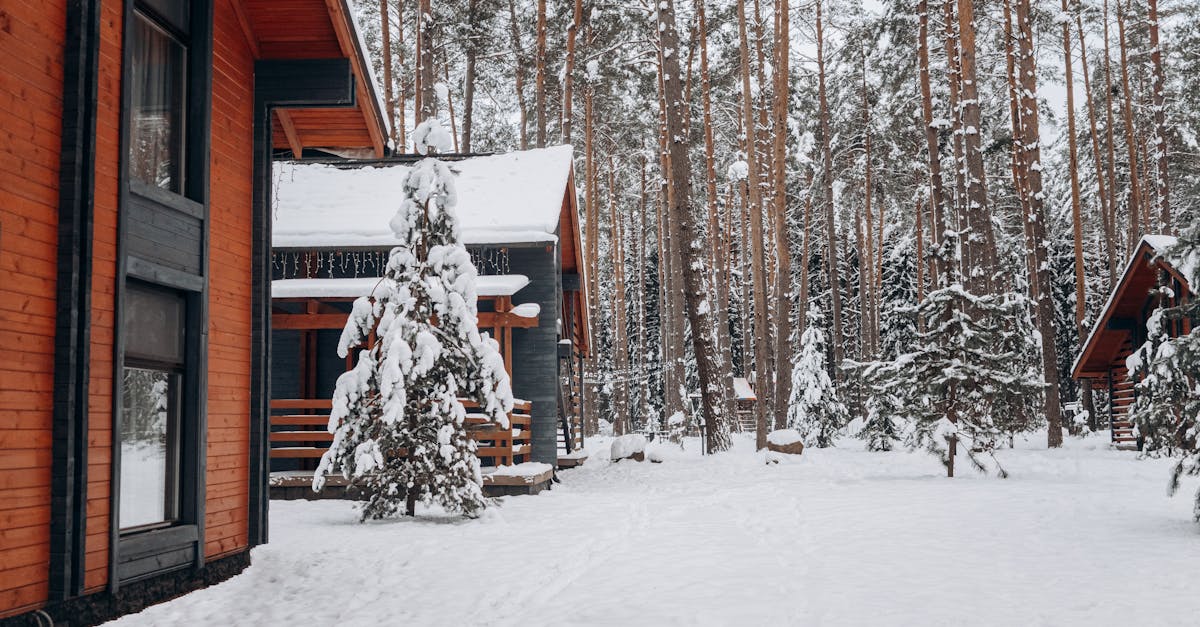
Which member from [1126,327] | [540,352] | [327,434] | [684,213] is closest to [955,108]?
[1126,327]

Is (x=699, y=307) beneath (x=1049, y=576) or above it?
above

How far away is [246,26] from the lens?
9.02 meters

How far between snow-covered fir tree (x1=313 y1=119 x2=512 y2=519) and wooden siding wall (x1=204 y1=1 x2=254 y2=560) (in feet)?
7.69

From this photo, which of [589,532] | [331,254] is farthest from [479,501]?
[331,254]

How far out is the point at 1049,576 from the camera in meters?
7.07

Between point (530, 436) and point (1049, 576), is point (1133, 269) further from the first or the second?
point (1049, 576)

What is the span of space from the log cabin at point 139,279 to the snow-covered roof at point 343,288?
200 inches

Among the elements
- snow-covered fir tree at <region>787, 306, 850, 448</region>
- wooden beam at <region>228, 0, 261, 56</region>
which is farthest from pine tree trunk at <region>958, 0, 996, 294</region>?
wooden beam at <region>228, 0, 261, 56</region>

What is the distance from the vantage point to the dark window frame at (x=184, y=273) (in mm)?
6652

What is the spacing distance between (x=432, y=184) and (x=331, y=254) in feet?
21.8

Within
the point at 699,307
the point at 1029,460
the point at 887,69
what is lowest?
the point at 1029,460

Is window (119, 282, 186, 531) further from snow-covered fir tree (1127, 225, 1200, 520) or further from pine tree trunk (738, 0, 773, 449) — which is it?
pine tree trunk (738, 0, 773, 449)

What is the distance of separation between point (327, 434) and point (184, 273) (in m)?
7.82

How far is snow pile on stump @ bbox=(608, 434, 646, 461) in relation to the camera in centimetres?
→ 2083
